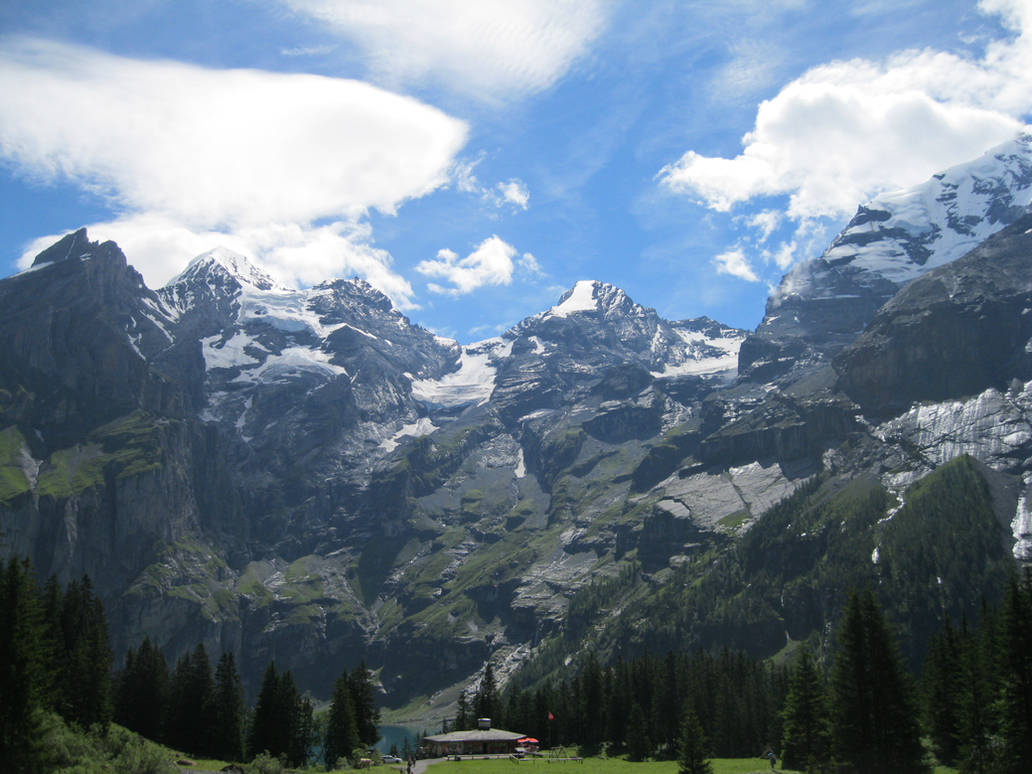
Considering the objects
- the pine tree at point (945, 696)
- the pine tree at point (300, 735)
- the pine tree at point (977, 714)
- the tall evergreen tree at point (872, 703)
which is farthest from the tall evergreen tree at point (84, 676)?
the pine tree at point (945, 696)

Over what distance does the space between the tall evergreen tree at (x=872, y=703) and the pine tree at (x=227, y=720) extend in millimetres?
82537

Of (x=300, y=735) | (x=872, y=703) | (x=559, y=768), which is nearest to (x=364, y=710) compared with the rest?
(x=300, y=735)

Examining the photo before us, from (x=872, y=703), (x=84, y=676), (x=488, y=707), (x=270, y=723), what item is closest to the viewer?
(x=872, y=703)

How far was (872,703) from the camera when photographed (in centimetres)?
6631

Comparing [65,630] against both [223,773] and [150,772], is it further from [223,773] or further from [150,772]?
[150,772]

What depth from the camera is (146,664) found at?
125875 mm

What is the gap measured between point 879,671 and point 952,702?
28970 millimetres

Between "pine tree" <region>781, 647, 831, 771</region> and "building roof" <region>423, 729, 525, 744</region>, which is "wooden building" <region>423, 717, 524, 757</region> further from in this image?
"pine tree" <region>781, 647, 831, 771</region>

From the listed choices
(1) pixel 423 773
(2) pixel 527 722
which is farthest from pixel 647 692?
(1) pixel 423 773

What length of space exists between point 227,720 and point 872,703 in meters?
87.9

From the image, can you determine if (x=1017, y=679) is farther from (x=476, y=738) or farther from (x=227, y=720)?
(x=227, y=720)

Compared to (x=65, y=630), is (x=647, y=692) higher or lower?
lower

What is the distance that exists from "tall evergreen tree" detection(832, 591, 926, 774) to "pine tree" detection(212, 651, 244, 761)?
82537 millimetres

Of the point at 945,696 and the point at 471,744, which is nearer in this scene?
the point at 945,696
